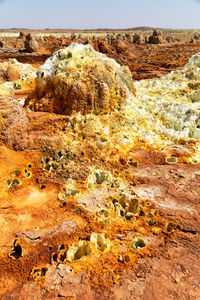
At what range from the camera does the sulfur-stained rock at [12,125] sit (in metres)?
5.93

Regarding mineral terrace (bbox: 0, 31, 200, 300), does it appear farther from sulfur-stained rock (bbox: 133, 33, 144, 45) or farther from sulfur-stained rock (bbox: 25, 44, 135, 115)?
sulfur-stained rock (bbox: 133, 33, 144, 45)

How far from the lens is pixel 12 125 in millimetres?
6055

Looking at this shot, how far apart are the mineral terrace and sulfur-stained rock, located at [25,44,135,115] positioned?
0.04m

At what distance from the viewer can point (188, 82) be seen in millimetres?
9758

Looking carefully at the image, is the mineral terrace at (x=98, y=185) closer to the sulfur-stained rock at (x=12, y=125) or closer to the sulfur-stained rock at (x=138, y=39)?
the sulfur-stained rock at (x=12, y=125)

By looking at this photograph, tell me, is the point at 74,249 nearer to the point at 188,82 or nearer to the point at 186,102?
the point at 186,102

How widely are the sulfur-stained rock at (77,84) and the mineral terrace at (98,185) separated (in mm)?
38

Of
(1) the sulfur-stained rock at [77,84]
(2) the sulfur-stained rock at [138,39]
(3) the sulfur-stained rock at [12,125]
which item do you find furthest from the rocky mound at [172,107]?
(2) the sulfur-stained rock at [138,39]

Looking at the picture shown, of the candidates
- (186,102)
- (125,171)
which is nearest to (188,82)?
(186,102)

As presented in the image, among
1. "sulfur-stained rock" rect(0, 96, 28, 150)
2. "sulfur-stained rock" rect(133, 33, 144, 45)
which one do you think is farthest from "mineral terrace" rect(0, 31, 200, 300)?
"sulfur-stained rock" rect(133, 33, 144, 45)

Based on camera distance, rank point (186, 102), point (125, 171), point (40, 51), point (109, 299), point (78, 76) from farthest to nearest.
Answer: point (40, 51) < point (186, 102) < point (78, 76) < point (125, 171) < point (109, 299)

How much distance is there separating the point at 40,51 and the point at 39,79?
27.8 metres

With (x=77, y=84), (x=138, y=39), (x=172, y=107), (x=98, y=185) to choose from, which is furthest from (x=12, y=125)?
(x=138, y=39)

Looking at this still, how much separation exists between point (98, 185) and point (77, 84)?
12.6ft
